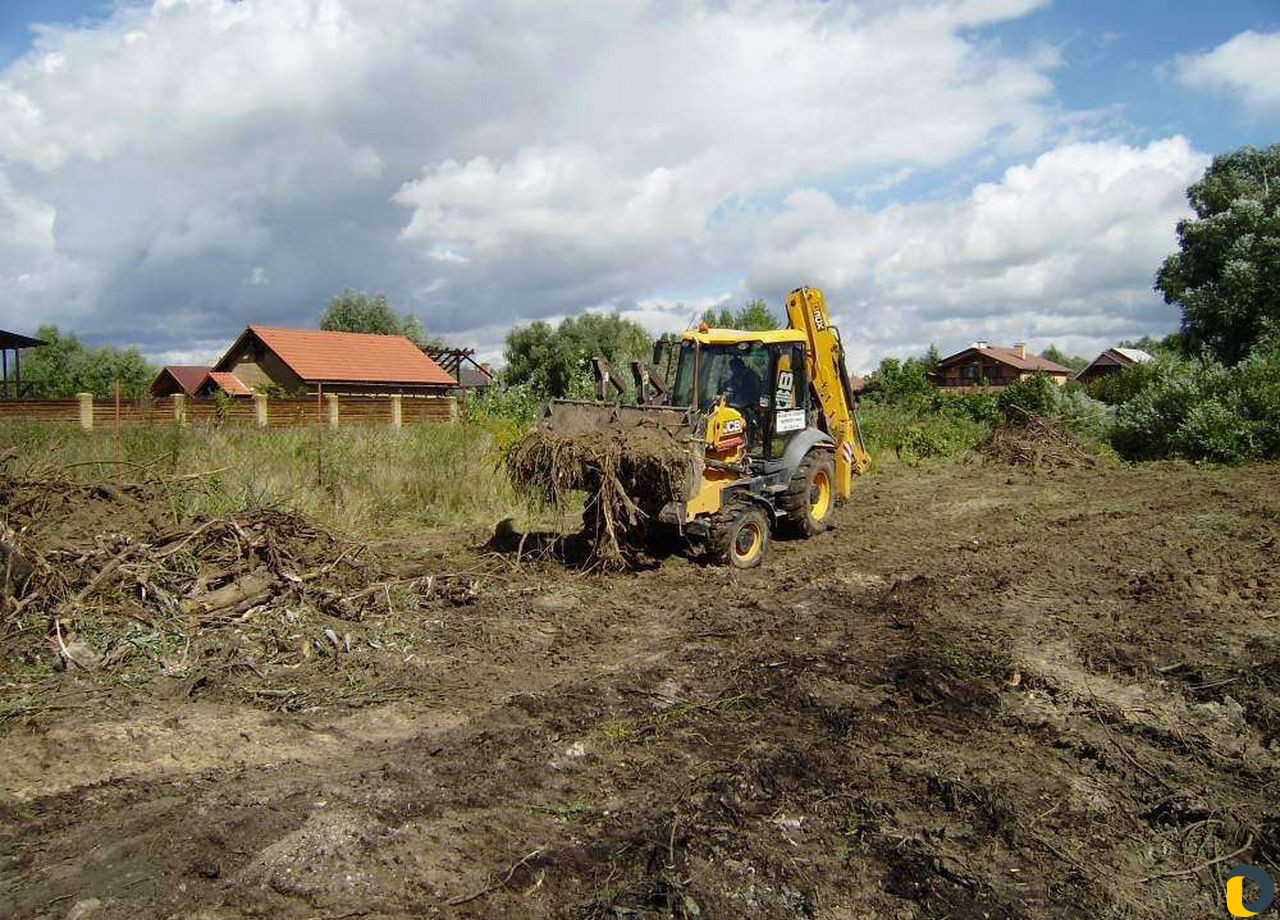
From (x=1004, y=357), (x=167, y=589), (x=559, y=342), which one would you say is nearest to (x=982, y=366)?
(x=1004, y=357)

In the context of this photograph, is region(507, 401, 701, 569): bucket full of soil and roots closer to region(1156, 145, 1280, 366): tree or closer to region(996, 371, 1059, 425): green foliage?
region(996, 371, 1059, 425): green foliage

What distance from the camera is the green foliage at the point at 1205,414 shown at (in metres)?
17.0

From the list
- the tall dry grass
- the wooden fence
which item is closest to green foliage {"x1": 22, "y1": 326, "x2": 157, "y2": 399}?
the wooden fence

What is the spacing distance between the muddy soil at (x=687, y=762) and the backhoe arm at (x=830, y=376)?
363 centimetres

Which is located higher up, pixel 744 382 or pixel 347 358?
pixel 347 358

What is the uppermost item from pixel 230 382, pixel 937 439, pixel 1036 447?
pixel 230 382

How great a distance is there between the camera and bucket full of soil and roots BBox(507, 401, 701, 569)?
27.1 ft

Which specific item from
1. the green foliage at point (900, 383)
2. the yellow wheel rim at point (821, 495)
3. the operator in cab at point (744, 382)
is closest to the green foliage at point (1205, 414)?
the green foliage at point (900, 383)

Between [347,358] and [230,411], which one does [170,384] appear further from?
[230,411]

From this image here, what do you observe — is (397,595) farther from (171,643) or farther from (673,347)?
(673,347)

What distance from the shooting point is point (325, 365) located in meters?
35.4

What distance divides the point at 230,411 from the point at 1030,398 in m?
17.4

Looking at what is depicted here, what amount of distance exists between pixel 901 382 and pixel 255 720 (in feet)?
69.6

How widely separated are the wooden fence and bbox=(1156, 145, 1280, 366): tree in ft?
72.7
